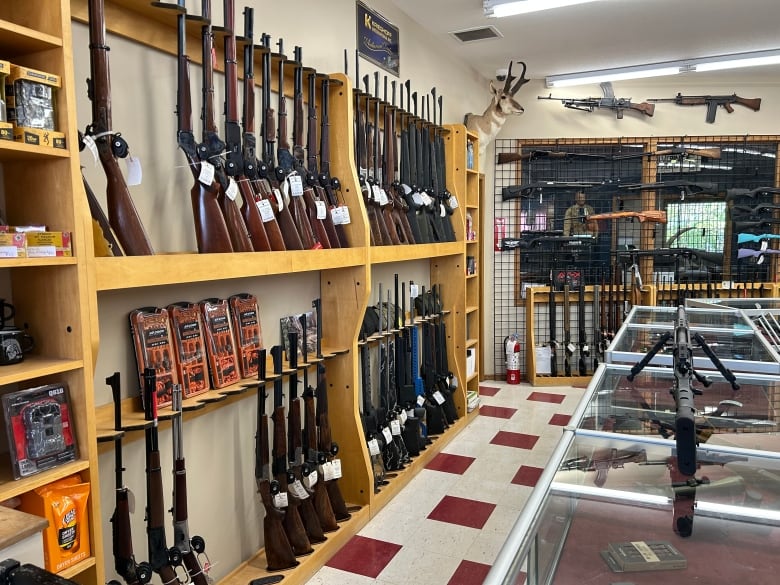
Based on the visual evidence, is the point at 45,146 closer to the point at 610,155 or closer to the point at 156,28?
the point at 156,28

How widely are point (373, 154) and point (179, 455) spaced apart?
2028 millimetres

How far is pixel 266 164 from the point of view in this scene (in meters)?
2.32

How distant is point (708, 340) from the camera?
8.86 ft

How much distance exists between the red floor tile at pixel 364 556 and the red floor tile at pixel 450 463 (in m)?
0.95

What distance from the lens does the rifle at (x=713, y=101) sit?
18.7 feet

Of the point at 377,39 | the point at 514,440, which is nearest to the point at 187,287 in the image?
the point at 377,39

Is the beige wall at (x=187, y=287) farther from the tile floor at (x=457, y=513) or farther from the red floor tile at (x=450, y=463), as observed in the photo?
the red floor tile at (x=450, y=463)

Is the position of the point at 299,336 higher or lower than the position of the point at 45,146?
lower

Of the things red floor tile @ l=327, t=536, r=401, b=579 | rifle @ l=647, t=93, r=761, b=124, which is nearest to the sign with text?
red floor tile @ l=327, t=536, r=401, b=579

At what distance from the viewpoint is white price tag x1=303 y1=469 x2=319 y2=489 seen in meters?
2.53

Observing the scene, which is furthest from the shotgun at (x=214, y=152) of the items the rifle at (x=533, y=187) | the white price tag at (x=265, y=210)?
the rifle at (x=533, y=187)

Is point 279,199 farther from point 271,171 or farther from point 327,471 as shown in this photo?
point 327,471

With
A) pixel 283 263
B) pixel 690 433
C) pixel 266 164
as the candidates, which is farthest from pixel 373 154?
pixel 690 433

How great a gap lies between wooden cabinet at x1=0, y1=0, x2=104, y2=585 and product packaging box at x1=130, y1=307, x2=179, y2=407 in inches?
16.7
